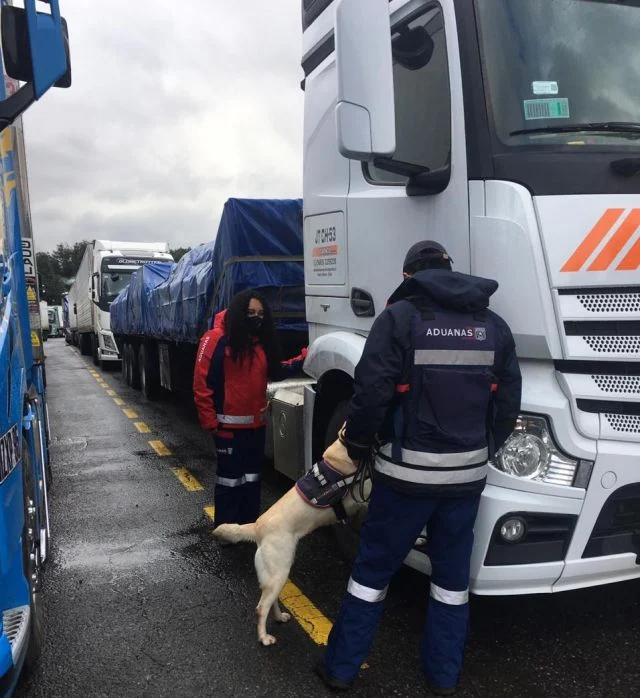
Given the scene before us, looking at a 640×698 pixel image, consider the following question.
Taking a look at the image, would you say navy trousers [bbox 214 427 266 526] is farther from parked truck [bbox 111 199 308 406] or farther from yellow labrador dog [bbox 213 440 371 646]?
parked truck [bbox 111 199 308 406]

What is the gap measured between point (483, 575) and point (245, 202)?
4391 mm

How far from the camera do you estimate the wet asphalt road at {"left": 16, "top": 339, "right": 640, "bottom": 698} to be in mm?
2992

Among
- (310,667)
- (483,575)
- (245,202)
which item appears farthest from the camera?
(245,202)

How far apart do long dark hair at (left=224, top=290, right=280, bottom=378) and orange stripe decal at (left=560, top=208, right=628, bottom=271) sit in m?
2.27

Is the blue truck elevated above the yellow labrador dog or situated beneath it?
elevated above

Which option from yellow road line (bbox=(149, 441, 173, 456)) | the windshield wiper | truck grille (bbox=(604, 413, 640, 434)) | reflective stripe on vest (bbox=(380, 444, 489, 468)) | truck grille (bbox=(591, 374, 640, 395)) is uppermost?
the windshield wiper

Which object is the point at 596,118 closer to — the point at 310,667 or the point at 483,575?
the point at 483,575

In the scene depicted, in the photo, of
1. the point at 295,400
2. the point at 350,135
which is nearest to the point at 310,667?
the point at 295,400

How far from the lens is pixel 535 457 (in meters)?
2.75

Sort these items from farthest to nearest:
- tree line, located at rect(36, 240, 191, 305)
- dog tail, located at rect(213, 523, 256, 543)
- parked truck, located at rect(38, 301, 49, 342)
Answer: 1. tree line, located at rect(36, 240, 191, 305)
2. parked truck, located at rect(38, 301, 49, 342)
3. dog tail, located at rect(213, 523, 256, 543)

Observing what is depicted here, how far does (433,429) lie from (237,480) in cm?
226

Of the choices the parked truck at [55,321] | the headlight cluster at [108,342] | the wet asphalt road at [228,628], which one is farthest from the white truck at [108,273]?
the parked truck at [55,321]

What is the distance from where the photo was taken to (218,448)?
15.1 ft

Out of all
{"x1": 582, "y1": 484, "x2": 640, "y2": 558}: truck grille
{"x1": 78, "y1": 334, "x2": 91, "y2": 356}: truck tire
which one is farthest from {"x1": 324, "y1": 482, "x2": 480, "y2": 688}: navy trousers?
{"x1": 78, "y1": 334, "x2": 91, "y2": 356}: truck tire
